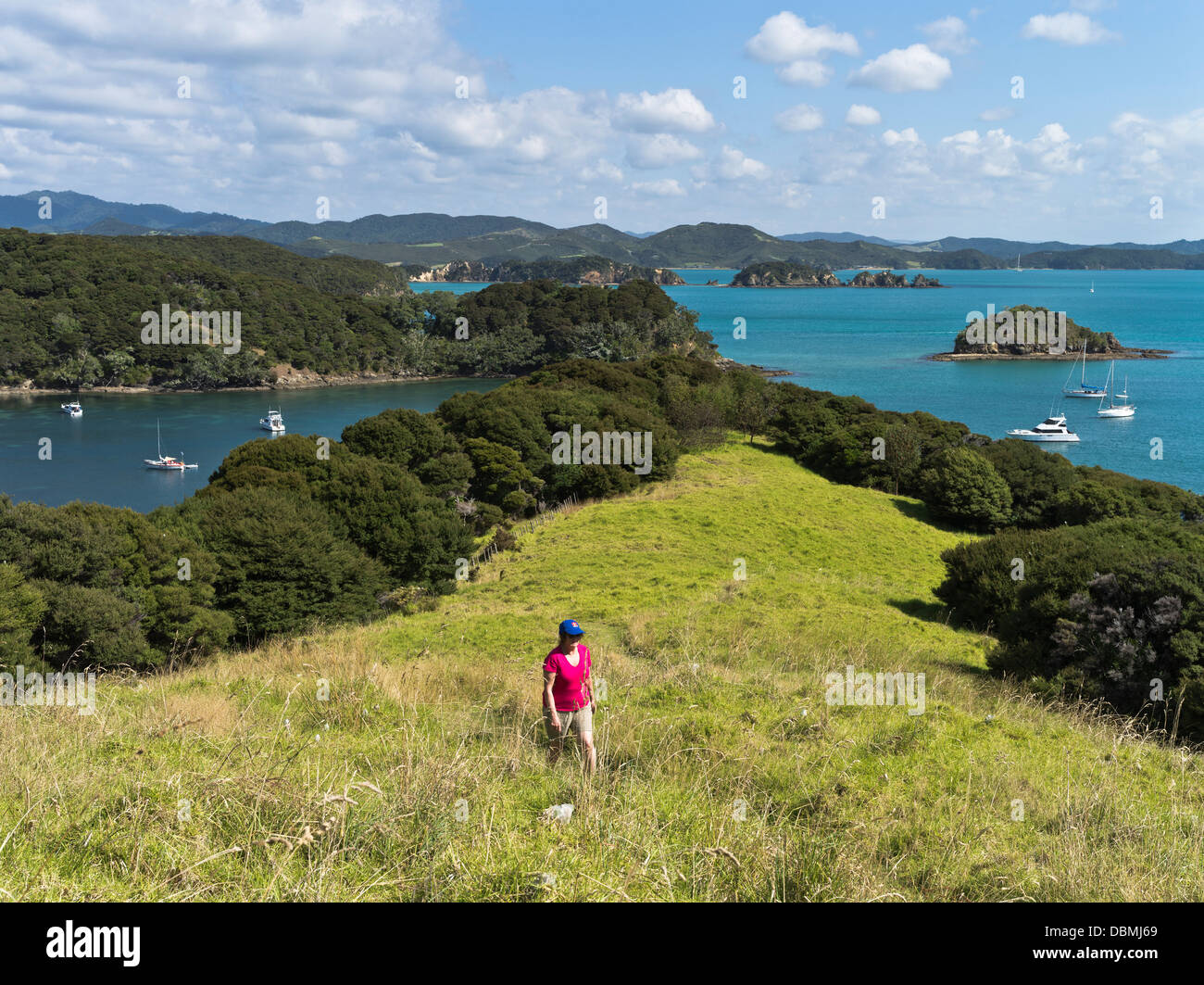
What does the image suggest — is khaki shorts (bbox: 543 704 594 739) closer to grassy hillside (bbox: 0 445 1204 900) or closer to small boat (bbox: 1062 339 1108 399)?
grassy hillside (bbox: 0 445 1204 900)

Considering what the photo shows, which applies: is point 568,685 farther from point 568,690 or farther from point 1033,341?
point 1033,341

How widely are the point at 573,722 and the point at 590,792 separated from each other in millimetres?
2258

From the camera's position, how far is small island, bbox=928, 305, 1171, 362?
13512 centimetres

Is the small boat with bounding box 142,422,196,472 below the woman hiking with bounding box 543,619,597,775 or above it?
below

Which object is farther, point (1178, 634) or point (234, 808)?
point (1178, 634)

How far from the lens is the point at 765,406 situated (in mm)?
62875

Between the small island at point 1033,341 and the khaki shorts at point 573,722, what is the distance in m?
141

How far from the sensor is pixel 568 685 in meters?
7.22

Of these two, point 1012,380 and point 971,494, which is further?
point 1012,380

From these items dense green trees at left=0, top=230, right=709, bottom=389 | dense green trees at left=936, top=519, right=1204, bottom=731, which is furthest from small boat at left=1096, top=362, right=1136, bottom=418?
dense green trees at left=936, top=519, right=1204, bottom=731

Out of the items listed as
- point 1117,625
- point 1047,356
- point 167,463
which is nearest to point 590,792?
point 1117,625
